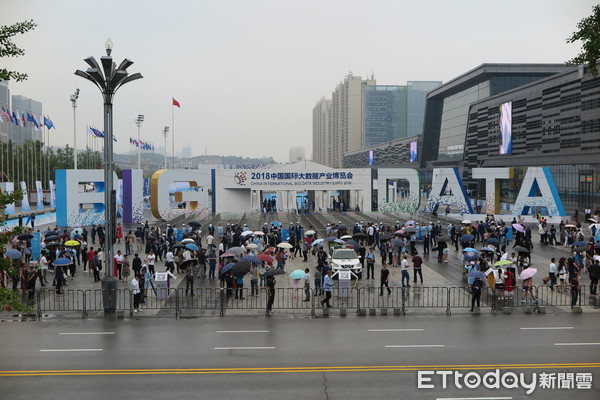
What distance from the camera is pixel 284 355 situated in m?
14.3

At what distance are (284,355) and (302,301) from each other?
6357mm

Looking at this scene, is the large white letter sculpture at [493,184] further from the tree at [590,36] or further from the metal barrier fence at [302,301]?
the tree at [590,36]

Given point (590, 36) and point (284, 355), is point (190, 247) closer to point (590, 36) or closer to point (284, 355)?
point (284, 355)

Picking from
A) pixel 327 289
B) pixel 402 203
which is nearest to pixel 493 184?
pixel 402 203

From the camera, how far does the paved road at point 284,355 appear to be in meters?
11.8

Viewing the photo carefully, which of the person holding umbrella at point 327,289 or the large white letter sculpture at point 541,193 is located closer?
the person holding umbrella at point 327,289

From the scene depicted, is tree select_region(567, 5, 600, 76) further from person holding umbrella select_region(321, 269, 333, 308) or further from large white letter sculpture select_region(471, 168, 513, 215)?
large white letter sculpture select_region(471, 168, 513, 215)

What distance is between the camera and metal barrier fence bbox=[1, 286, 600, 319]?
19.1 m

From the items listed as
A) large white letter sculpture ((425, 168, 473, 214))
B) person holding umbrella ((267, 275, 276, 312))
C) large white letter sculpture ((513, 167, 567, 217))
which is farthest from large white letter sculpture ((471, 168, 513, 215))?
person holding umbrella ((267, 275, 276, 312))

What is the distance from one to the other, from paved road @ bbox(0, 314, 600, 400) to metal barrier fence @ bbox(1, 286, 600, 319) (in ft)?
2.92

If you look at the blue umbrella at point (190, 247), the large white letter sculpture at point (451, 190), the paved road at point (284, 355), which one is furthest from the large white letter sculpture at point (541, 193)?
the blue umbrella at point (190, 247)

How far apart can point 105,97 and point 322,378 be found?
12470mm

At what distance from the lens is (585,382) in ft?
39.8

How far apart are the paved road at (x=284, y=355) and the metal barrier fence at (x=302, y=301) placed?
0.89m
